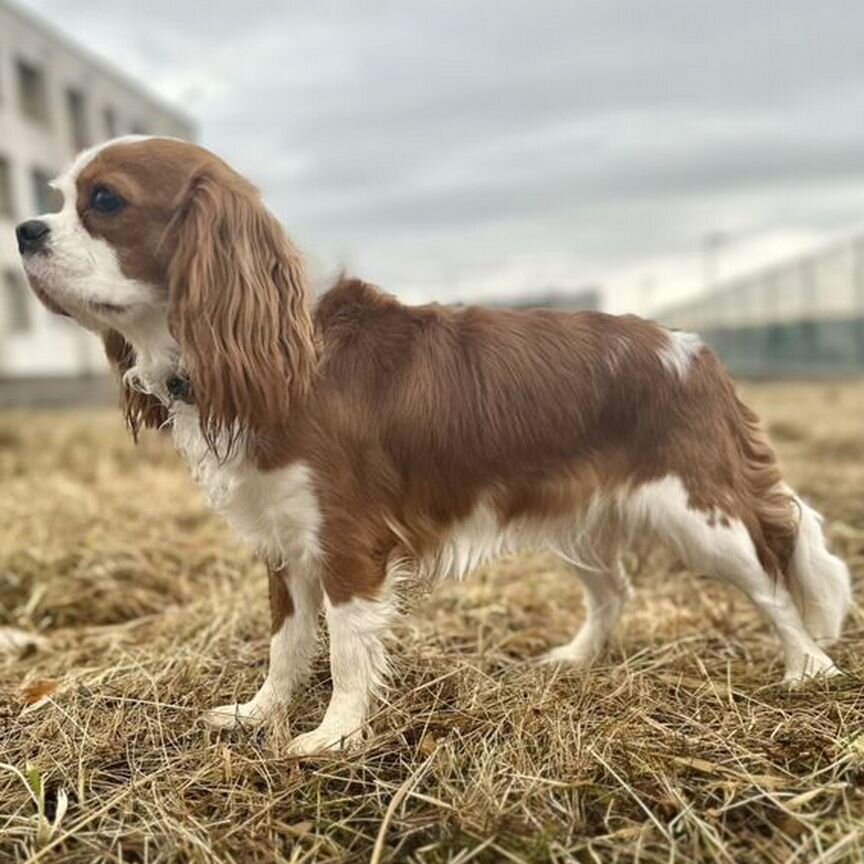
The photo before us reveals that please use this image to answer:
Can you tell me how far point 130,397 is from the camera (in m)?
2.81

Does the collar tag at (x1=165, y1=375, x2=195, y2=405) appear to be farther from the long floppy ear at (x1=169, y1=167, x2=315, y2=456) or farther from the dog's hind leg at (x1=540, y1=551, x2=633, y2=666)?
the dog's hind leg at (x1=540, y1=551, x2=633, y2=666)

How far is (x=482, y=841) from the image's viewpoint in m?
1.88

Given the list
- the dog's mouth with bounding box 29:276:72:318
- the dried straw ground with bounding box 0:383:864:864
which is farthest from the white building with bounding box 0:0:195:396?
the dog's mouth with bounding box 29:276:72:318

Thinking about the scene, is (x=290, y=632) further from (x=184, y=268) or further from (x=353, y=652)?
(x=184, y=268)

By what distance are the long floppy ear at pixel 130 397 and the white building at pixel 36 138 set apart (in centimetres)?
1987

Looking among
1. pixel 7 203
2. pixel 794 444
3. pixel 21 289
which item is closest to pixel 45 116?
pixel 7 203

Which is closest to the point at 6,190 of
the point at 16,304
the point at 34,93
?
the point at 16,304

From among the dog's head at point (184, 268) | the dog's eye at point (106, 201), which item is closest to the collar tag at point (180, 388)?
the dog's head at point (184, 268)

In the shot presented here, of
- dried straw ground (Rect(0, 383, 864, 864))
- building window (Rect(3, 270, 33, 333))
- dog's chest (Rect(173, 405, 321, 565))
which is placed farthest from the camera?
building window (Rect(3, 270, 33, 333))

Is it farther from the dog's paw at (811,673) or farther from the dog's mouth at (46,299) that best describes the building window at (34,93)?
the dog's paw at (811,673)

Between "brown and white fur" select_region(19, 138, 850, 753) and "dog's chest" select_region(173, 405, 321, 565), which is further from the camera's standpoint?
"dog's chest" select_region(173, 405, 321, 565)

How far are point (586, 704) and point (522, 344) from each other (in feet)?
3.48

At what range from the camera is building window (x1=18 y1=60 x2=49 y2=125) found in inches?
994

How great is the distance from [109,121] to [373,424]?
30298mm
